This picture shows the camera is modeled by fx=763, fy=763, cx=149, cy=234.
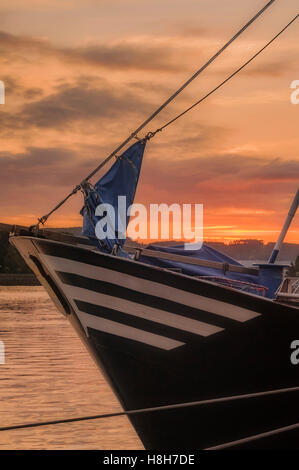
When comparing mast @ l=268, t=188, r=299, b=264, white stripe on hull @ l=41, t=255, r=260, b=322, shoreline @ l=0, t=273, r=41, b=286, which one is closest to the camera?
white stripe on hull @ l=41, t=255, r=260, b=322

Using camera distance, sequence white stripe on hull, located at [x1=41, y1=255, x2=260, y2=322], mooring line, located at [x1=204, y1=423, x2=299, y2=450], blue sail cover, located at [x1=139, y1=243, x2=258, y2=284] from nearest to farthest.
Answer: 1. mooring line, located at [x1=204, y1=423, x2=299, y2=450]
2. white stripe on hull, located at [x1=41, y1=255, x2=260, y2=322]
3. blue sail cover, located at [x1=139, y1=243, x2=258, y2=284]

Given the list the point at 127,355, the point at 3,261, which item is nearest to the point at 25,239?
the point at 127,355

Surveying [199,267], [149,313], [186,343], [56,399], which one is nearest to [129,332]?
[149,313]

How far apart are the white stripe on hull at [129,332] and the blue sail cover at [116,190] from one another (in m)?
1.12

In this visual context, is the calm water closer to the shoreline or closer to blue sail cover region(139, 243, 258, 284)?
blue sail cover region(139, 243, 258, 284)

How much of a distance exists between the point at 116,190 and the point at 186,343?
2722mm

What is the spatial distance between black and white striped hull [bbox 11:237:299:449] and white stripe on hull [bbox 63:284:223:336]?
1 cm

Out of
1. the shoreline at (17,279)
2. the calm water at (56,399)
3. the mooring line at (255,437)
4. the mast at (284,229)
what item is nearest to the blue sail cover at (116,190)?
the mast at (284,229)

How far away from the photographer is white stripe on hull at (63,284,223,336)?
434 inches

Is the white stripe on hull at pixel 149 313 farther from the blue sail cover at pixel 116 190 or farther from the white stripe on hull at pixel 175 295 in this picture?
the blue sail cover at pixel 116 190

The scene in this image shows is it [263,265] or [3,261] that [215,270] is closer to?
[263,265]

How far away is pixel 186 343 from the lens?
1111cm

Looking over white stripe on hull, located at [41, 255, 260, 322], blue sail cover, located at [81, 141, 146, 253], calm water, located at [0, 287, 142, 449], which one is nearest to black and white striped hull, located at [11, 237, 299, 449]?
white stripe on hull, located at [41, 255, 260, 322]

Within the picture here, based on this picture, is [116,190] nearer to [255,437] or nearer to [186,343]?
[186,343]
